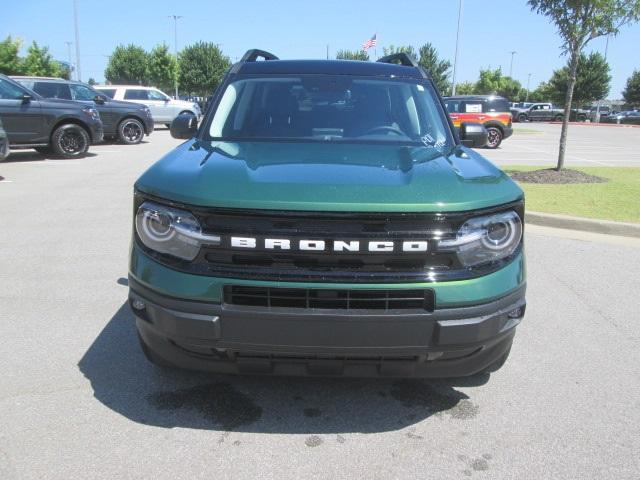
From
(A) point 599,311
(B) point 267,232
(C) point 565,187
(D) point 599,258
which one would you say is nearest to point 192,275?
(B) point 267,232

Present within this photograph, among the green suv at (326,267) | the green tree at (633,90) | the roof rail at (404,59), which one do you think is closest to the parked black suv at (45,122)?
the roof rail at (404,59)

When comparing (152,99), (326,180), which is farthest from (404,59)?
(152,99)

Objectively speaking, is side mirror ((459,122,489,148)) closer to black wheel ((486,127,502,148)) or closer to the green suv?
the green suv

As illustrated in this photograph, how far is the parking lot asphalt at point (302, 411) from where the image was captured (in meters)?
2.49

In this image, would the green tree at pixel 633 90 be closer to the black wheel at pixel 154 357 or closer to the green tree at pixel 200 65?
the green tree at pixel 200 65

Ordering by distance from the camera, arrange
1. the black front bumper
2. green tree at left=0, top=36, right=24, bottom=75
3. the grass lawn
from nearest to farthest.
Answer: the black front bumper
the grass lawn
green tree at left=0, top=36, right=24, bottom=75

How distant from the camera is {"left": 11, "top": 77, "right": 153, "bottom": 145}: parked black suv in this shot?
53.2ft

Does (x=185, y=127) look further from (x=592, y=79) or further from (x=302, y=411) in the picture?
(x=592, y=79)

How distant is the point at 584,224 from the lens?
285 inches

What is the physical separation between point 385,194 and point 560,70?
223 ft

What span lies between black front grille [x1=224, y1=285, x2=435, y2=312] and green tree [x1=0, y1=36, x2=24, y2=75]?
49.1 metres

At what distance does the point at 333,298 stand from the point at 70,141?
43.8ft

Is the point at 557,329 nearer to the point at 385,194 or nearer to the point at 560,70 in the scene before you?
the point at 385,194

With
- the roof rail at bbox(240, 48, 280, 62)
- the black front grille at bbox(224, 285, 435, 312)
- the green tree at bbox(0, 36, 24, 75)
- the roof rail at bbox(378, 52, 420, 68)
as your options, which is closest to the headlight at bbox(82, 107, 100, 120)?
the roof rail at bbox(240, 48, 280, 62)
